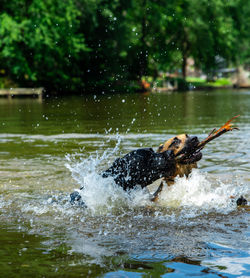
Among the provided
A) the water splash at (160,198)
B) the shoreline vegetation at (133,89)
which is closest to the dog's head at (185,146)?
the water splash at (160,198)

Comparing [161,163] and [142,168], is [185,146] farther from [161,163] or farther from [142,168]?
[142,168]

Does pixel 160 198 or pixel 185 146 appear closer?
pixel 185 146

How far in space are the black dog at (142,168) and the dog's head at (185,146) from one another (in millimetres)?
89

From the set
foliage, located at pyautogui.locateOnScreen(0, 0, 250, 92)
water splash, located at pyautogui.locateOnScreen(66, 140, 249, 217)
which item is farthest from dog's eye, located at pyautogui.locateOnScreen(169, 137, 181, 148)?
foliage, located at pyautogui.locateOnScreen(0, 0, 250, 92)

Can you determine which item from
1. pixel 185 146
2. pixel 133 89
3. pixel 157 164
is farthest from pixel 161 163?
pixel 133 89

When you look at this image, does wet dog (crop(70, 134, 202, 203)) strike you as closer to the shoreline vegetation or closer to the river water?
the river water

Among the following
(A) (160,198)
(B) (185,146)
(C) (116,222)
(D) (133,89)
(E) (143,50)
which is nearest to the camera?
(C) (116,222)

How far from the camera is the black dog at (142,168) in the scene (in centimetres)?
742

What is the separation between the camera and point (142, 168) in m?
7.54

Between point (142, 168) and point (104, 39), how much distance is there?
Result: 154 feet

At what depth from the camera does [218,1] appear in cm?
6700

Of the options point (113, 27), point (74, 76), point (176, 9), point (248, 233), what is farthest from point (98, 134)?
point (176, 9)

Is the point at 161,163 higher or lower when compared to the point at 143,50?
lower

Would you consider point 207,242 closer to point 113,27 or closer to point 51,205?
point 51,205
